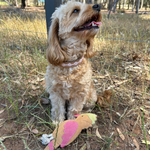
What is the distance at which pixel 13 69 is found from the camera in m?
2.51

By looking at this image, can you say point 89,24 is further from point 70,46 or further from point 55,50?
point 55,50

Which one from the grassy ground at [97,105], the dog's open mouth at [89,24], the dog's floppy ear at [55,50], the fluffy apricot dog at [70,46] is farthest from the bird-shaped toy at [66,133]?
the dog's open mouth at [89,24]

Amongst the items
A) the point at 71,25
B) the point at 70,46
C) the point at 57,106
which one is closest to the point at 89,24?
the point at 71,25

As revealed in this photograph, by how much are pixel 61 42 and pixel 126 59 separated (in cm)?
186

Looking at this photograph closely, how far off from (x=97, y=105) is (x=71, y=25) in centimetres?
113

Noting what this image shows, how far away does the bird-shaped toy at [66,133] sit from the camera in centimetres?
131

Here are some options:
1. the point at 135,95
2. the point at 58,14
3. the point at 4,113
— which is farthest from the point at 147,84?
the point at 4,113

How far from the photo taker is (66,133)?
1346mm

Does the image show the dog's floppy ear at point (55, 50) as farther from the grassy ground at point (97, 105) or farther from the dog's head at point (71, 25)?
the grassy ground at point (97, 105)

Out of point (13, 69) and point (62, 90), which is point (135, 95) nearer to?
point (62, 90)

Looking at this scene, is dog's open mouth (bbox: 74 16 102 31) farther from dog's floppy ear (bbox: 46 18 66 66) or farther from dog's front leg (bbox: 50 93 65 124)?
dog's front leg (bbox: 50 93 65 124)

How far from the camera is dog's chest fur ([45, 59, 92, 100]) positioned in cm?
145

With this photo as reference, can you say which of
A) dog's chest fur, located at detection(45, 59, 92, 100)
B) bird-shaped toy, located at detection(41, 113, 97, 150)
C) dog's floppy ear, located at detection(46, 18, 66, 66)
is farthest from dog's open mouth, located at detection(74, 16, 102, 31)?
bird-shaped toy, located at detection(41, 113, 97, 150)

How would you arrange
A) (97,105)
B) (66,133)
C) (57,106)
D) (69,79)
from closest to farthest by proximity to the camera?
(66,133)
(69,79)
(57,106)
(97,105)
